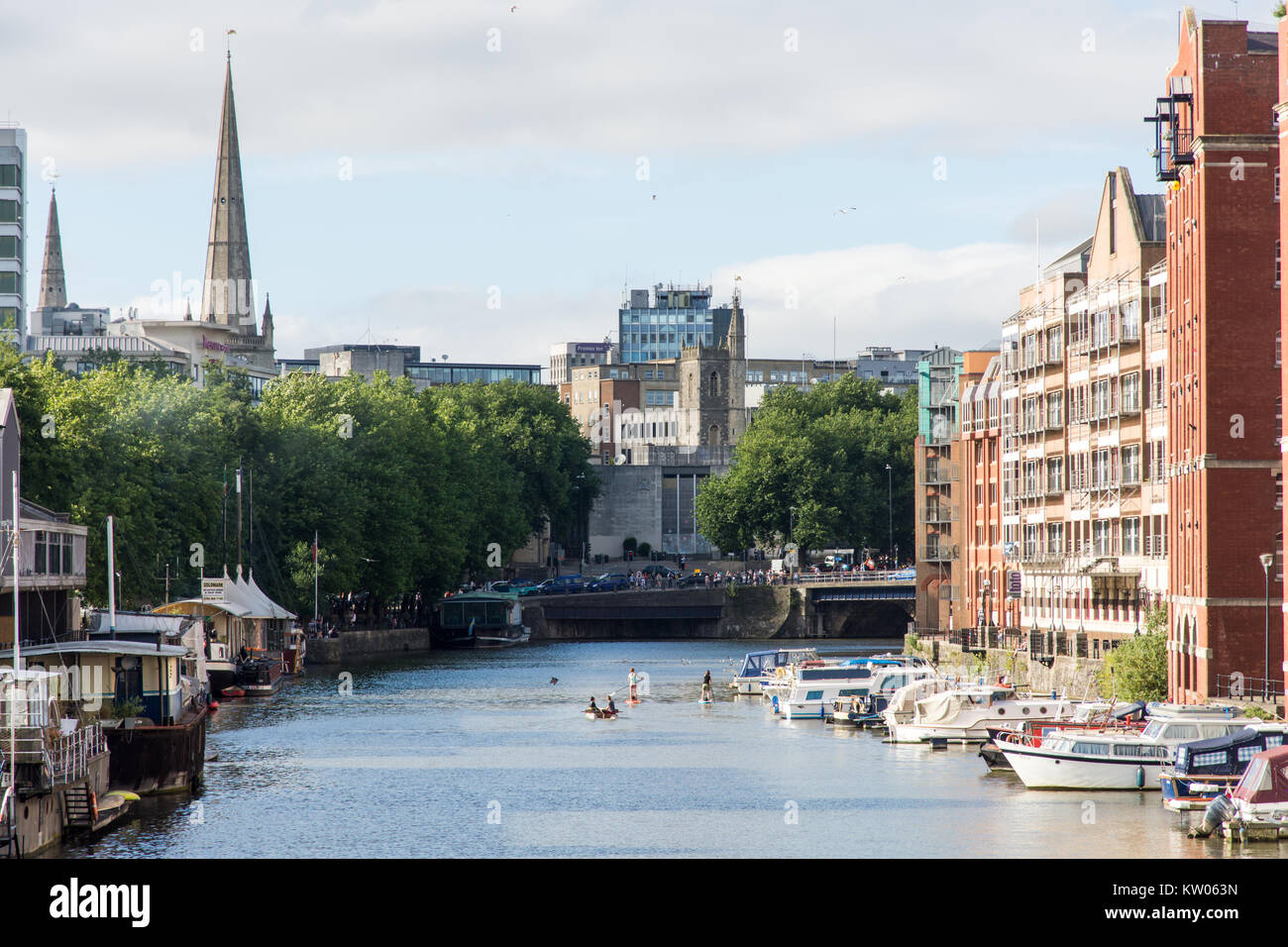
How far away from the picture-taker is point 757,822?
54.4 meters

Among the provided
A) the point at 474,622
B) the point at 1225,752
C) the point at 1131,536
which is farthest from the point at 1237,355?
the point at 474,622

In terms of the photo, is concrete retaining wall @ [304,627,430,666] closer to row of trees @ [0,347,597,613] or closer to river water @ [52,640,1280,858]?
row of trees @ [0,347,597,613]

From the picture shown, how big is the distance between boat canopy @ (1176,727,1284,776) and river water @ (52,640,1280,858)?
141 centimetres

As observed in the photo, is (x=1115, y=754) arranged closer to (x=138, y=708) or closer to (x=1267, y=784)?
(x=1267, y=784)

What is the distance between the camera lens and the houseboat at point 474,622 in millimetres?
160750

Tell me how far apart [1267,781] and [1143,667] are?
3271 cm

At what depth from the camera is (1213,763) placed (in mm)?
52906

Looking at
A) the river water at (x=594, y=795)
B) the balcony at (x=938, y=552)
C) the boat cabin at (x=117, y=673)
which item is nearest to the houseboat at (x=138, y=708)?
the boat cabin at (x=117, y=673)

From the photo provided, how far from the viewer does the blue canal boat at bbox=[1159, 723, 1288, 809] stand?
2052 inches

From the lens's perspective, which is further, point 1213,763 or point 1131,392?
point 1131,392

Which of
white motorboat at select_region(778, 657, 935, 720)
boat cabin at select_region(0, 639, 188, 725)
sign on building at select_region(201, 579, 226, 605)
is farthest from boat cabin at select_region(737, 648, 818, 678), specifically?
boat cabin at select_region(0, 639, 188, 725)

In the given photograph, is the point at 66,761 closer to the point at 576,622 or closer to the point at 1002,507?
the point at 1002,507
